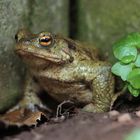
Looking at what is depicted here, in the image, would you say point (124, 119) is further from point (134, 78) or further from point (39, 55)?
point (39, 55)

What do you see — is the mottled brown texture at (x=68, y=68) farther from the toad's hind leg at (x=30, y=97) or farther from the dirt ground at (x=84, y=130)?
the dirt ground at (x=84, y=130)

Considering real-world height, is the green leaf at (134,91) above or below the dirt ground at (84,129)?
above

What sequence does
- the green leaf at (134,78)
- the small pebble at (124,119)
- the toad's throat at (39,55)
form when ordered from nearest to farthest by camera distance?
the small pebble at (124,119) < the green leaf at (134,78) < the toad's throat at (39,55)

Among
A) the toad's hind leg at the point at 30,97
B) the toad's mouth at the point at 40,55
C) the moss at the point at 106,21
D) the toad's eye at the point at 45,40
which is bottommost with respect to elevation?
the toad's hind leg at the point at 30,97

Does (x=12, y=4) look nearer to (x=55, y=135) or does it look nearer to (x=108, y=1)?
(x=108, y=1)

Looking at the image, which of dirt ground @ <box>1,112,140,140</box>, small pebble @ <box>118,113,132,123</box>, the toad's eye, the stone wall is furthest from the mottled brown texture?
small pebble @ <box>118,113,132,123</box>

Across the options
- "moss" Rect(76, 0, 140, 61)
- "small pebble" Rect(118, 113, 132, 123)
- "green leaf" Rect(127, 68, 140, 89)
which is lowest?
"small pebble" Rect(118, 113, 132, 123)

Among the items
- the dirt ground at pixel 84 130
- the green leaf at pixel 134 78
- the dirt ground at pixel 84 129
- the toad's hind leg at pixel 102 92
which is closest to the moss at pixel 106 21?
the toad's hind leg at pixel 102 92

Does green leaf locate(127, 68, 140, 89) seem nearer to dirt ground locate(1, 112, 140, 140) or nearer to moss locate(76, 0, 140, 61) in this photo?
dirt ground locate(1, 112, 140, 140)
